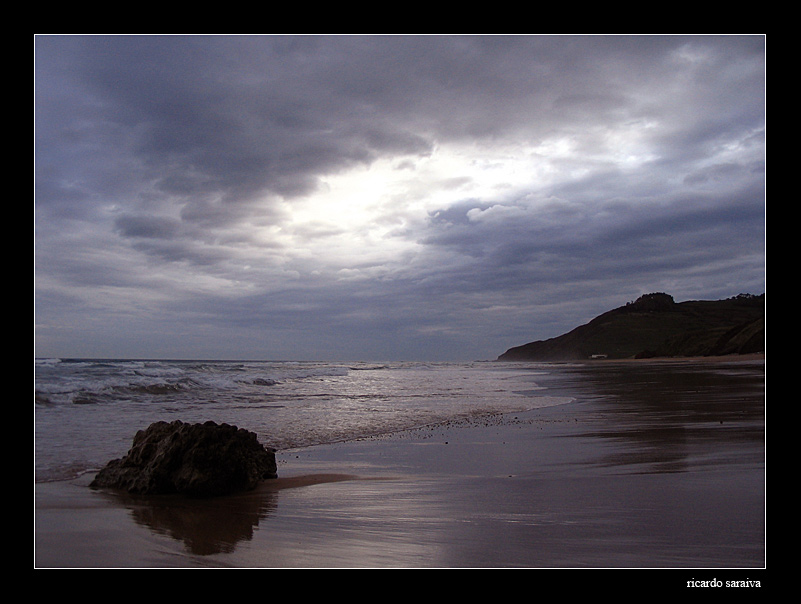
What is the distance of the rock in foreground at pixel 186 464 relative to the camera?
524 cm

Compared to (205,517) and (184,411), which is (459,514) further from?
(184,411)

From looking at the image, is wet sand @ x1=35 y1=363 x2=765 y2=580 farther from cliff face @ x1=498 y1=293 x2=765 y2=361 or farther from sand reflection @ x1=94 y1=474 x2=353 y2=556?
cliff face @ x1=498 y1=293 x2=765 y2=361

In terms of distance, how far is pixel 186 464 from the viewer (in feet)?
17.6

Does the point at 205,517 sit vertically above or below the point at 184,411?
above

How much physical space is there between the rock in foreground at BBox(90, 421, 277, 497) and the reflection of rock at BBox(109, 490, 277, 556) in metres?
0.14

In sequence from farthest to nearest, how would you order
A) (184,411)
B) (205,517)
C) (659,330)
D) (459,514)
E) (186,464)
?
(659,330)
(184,411)
(186,464)
(205,517)
(459,514)

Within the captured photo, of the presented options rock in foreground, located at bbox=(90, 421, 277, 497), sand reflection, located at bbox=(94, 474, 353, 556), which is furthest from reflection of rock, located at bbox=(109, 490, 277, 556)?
rock in foreground, located at bbox=(90, 421, 277, 497)

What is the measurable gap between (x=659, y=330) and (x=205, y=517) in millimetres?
105461

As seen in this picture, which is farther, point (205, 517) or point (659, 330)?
point (659, 330)

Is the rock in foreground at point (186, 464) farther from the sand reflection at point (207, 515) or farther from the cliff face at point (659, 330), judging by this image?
the cliff face at point (659, 330)

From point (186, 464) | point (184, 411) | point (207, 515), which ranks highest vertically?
point (186, 464)

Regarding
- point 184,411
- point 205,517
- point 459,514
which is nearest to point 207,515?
point 205,517
